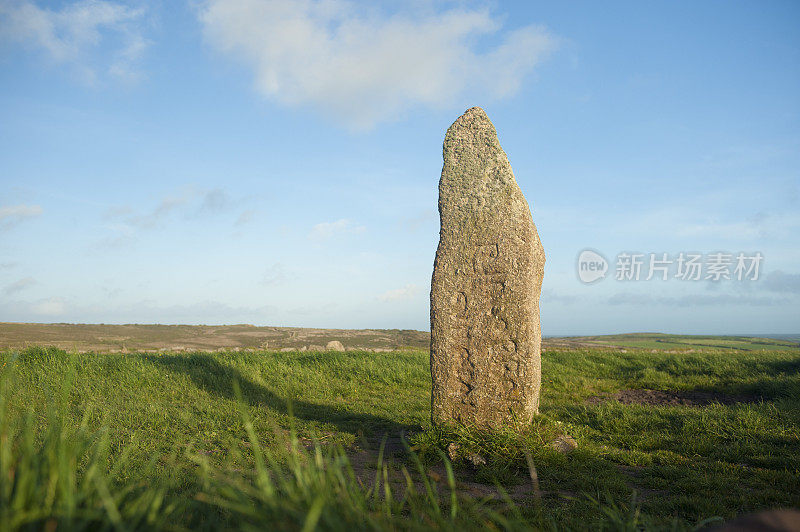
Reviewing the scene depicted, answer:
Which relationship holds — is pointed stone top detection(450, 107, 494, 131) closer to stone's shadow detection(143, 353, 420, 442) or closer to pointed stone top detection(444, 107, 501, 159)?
pointed stone top detection(444, 107, 501, 159)

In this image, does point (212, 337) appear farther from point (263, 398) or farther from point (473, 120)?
point (473, 120)

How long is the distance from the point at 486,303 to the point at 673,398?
6903 millimetres

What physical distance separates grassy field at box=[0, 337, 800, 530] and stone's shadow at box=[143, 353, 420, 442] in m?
0.06

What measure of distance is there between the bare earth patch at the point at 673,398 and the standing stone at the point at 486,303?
492 cm

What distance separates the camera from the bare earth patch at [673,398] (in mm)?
10633

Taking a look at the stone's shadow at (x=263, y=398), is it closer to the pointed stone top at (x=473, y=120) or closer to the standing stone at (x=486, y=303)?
the standing stone at (x=486, y=303)

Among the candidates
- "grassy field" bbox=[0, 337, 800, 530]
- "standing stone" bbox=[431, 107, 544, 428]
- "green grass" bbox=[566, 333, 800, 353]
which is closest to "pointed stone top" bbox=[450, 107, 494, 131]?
"standing stone" bbox=[431, 107, 544, 428]

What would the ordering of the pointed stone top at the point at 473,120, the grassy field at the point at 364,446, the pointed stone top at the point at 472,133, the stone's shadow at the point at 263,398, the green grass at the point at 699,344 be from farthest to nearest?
the green grass at the point at 699,344
the stone's shadow at the point at 263,398
the pointed stone top at the point at 473,120
the pointed stone top at the point at 472,133
the grassy field at the point at 364,446

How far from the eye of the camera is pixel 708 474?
585 centimetres

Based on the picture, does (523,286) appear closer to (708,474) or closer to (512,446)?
(512,446)

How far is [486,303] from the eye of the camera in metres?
6.79

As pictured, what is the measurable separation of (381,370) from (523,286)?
661 cm

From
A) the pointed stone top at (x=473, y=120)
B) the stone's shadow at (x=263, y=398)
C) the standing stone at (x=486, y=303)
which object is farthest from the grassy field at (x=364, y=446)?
the pointed stone top at (x=473, y=120)

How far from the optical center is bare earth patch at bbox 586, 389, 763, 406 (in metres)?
10.6
